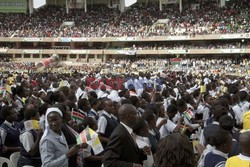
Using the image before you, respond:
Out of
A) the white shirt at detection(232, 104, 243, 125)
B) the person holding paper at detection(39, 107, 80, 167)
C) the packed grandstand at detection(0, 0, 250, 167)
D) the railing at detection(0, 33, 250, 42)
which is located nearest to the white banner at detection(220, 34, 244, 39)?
the railing at detection(0, 33, 250, 42)

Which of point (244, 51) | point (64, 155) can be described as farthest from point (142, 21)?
point (64, 155)

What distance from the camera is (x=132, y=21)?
2231 inches

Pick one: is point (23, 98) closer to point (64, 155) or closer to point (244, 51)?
point (64, 155)

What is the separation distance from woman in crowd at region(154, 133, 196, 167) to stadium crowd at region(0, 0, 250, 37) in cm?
4432

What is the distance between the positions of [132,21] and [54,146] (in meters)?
52.4

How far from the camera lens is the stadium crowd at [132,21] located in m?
A: 49.3

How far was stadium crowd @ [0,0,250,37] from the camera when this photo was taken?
49.3 m

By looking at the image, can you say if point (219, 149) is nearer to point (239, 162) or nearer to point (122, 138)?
point (239, 162)

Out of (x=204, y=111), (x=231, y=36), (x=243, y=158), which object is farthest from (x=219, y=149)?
(x=231, y=36)

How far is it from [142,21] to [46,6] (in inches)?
792

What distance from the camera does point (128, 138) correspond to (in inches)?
182

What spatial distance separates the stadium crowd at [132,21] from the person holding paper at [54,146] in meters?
42.8

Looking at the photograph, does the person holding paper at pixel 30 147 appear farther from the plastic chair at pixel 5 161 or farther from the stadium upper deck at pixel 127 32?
the stadium upper deck at pixel 127 32

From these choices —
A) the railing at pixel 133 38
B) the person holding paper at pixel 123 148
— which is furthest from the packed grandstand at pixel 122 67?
the railing at pixel 133 38
